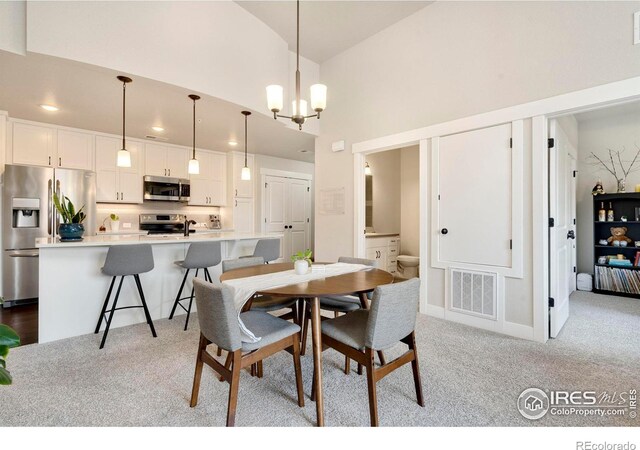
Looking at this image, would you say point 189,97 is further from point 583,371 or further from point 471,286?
point 583,371

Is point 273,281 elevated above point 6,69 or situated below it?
below

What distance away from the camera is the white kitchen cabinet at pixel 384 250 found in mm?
4660

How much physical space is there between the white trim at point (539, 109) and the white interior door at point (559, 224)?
0.65ft

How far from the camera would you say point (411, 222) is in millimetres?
5531

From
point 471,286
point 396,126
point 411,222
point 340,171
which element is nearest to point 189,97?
point 340,171

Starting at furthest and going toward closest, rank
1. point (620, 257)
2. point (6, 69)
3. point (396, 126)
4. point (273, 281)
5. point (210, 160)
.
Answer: point (210, 160)
point (620, 257)
point (396, 126)
point (6, 69)
point (273, 281)

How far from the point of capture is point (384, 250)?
4934 mm

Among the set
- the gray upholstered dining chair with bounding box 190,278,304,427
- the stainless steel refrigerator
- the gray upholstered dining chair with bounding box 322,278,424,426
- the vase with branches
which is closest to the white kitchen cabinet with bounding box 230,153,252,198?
the stainless steel refrigerator

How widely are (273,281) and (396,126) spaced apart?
2.70 metres

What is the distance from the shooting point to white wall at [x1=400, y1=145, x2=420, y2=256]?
5480 millimetres

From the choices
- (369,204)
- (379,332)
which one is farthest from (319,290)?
(369,204)

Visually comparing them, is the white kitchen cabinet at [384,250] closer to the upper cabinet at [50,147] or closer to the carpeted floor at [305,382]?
the carpeted floor at [305,382]

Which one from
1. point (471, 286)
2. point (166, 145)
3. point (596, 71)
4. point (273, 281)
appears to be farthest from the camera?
point (166, 145)

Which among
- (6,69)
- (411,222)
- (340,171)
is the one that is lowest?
(411,222)
